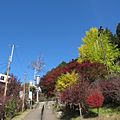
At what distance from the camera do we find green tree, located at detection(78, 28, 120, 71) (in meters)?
61.9

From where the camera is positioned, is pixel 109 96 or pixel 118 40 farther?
pixel 118 40

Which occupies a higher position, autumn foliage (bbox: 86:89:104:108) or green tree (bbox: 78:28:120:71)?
green tree (bbox: 78:28:120:71)

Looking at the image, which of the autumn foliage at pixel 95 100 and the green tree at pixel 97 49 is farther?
the green tree at pixel 97 49

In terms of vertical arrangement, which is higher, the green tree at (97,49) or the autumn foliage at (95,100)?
the green tree at (97,49)

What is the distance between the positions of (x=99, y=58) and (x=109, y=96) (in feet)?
92.9

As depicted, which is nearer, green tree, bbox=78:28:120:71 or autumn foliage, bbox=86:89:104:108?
autumn foliage, bbox=86:89:104:108

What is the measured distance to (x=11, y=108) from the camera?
4525 centimetres

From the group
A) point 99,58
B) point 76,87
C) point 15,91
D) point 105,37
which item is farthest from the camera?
point 105,37

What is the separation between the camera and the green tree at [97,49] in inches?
2436

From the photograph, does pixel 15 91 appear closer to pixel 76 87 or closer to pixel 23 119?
pixel 23 119

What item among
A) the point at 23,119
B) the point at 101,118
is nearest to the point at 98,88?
the point at 101,118

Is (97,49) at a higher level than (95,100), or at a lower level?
higher

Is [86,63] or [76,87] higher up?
[86,63]

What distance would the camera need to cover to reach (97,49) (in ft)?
206
